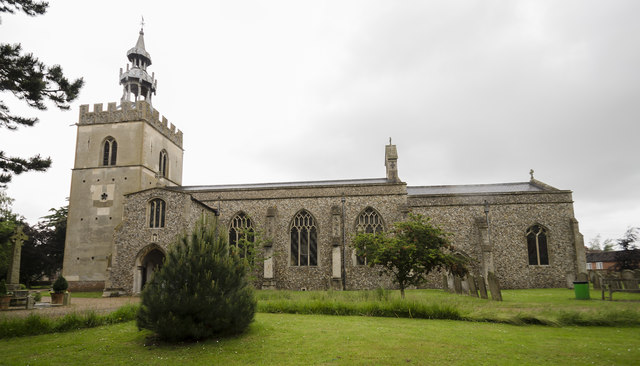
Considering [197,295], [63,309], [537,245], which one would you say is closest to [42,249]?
[63,309]

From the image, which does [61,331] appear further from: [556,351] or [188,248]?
[556,351]

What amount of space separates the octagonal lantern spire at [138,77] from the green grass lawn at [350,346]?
2515 cm

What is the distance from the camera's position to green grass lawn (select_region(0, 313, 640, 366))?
21.8 feet

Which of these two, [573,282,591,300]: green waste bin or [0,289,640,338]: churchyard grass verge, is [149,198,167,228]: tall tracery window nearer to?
[0,289,640,338]: churchyard grass verge

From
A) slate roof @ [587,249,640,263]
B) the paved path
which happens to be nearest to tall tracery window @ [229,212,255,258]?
the paved path

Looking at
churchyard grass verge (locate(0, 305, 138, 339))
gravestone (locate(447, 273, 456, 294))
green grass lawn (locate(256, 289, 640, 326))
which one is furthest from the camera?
gravestone (locate(447, 273, 456, 294))

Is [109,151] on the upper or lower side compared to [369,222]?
upper

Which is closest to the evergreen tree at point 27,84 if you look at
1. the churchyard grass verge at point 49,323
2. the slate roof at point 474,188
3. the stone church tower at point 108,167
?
the churchyard grass verge at point 49,323

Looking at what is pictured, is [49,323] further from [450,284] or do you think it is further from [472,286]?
[450,284]

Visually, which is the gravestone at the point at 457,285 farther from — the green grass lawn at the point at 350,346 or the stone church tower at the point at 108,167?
the stone church tower at the point at 108,167

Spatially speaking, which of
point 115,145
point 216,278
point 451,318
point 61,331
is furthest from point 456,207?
point 115,145

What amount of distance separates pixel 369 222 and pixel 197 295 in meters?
18.5

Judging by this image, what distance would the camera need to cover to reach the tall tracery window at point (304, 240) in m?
25.5

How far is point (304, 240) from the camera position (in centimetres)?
2575
